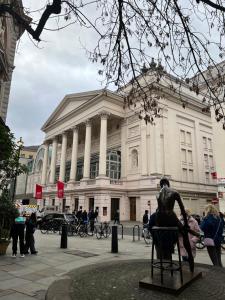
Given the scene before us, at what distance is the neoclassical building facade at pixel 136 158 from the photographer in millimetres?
40156

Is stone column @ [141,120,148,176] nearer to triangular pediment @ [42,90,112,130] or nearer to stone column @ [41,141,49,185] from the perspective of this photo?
triangular pediment @ [42,90,112,130]

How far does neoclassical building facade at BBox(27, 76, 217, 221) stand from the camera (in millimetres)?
40156

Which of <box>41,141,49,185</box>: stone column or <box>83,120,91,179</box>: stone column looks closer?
<box>83,120,91,179</box>: stone column

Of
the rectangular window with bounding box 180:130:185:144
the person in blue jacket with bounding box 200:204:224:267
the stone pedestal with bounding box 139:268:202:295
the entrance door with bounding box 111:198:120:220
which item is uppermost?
the rectangular window with bounding box 180:130:185:144

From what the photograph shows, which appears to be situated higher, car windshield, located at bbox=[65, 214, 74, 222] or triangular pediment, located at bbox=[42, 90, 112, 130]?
triangular pediment, located at bbox=[42, 90, 112, 130]

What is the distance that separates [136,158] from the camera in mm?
44000

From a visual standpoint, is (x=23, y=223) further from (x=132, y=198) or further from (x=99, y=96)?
(x=99, y=96)

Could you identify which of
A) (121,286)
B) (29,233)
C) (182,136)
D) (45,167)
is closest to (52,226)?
(29,233)

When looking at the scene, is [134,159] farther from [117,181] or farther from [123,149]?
[117,181]

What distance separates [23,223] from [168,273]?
24.7ft

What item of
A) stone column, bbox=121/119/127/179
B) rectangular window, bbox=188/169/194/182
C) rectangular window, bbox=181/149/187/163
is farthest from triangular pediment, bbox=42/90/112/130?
rectangular window, bbox=188/169/194/182

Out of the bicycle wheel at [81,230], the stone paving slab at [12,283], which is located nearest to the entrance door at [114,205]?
the bicycle wheel at [81,230]

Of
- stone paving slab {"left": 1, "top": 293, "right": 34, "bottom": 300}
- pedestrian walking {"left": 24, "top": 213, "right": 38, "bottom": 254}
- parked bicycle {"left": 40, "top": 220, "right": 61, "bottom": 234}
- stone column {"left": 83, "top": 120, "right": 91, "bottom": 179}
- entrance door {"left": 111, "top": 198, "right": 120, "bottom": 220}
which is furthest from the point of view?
stone column {"left": 83, "top": 120, "right": 91, "bottom": 179}

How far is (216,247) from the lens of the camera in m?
7.60
